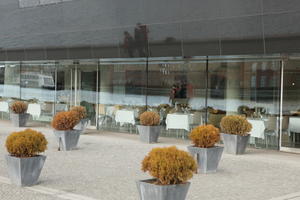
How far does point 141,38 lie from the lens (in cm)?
2100

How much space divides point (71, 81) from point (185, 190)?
19565 mm

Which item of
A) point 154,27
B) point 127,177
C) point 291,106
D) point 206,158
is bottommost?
point 127,177

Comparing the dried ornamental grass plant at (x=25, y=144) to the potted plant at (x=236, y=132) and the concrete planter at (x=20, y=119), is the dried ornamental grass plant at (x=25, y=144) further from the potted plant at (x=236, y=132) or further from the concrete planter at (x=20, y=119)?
the concrete planter at (x=20, y=119)

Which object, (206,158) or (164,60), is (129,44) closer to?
(164,60)

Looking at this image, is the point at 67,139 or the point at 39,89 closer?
the point at 67,139

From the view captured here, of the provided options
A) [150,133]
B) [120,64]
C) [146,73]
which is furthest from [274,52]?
[120,64]

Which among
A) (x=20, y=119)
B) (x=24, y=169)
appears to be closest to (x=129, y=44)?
(x=20, y=119)

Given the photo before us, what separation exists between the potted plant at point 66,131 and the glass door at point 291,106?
7.47 meters

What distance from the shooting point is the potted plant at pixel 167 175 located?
808 cm

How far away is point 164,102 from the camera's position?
2202 centimetres

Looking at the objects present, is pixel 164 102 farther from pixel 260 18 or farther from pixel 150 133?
pixel 260 18

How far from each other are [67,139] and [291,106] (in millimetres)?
8039

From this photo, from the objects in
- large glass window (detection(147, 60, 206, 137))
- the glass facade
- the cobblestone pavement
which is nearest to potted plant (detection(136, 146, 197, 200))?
the cobblestone pavement

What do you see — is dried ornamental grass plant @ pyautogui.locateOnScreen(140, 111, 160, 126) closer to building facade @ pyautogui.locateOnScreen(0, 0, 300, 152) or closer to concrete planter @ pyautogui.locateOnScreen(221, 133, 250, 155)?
building facade @ pyautogui.locateOnScreen(0, 0, 300, 152)
